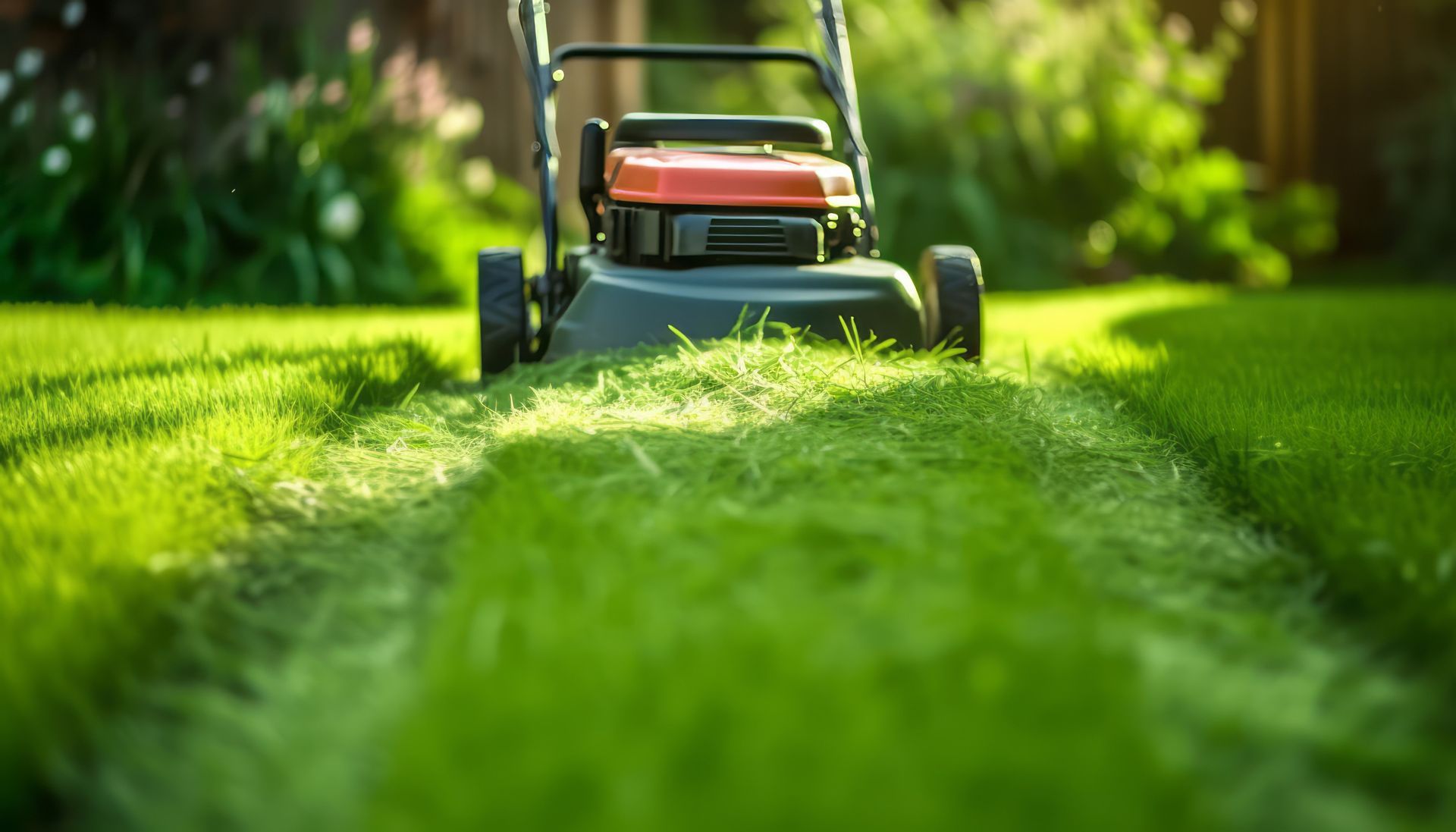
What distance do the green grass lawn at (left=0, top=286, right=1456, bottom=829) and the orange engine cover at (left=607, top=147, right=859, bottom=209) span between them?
52cm

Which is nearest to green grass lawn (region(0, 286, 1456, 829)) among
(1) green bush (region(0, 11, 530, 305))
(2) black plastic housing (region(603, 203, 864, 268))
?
A: (2) black plastic housing (region(603, 203, 864, 268))

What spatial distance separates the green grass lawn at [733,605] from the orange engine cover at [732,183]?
1.70ft

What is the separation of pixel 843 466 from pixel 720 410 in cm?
41

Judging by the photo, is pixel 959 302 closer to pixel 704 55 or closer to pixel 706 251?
pixel 706 251

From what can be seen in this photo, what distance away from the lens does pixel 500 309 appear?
3.00 metres

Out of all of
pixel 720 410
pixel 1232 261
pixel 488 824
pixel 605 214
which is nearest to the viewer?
pixel 488 824

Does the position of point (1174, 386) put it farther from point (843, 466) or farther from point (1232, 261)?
point (1232, 261)

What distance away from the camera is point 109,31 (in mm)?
5855

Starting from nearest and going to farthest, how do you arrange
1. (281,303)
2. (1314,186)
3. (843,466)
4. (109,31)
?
1. (843,466)
2. (281,303)
3. (109,31)
4. (1314,186)

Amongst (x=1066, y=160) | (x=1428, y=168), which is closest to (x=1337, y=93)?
(x=1428, y=168)

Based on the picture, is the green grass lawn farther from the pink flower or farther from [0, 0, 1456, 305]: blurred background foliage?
the pink flower

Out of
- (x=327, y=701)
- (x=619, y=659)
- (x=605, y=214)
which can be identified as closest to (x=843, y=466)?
(x=619, y=659)

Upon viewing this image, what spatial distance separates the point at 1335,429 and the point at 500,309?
75.1 inches

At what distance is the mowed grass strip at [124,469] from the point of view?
1.12 meters
